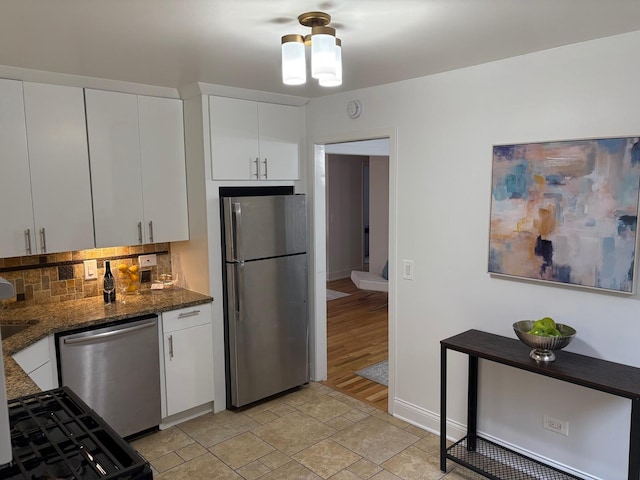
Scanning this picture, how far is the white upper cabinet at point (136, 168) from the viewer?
3.19 m

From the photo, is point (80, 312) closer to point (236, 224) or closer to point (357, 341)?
point (236, 224)

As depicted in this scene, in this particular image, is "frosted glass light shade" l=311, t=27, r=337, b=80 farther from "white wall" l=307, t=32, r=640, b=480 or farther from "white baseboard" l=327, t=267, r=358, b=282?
"white baseboard" l=327, t=267, r=358, b=282

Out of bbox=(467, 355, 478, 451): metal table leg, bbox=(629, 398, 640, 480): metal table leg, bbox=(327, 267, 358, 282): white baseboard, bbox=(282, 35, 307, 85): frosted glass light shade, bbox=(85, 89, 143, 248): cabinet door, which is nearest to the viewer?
bbox=(282, 35, 307, 85): frosted glass light shade

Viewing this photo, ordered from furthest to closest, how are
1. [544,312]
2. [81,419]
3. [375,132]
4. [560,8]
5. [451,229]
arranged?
[375,132] → [451,229] → [544,312] → [560,8] → [81,419]

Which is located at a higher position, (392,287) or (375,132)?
(375,132)

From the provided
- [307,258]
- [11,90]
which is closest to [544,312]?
[307,258]

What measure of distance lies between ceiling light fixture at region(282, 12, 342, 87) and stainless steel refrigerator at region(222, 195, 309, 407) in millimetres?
1587

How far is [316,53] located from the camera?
1850 mm

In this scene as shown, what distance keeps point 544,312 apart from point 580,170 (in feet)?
2.61

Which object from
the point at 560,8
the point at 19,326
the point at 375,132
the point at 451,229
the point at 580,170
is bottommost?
the point at 19,326

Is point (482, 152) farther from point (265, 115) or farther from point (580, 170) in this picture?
point (265, 115)

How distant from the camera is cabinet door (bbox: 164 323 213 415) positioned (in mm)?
3346

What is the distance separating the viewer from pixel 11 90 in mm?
2811

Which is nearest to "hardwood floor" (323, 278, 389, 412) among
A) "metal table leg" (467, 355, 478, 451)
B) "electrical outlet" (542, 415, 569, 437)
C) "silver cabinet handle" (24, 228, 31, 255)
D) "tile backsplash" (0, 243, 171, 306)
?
"metal table leg" (467, 355, 478, 451)
